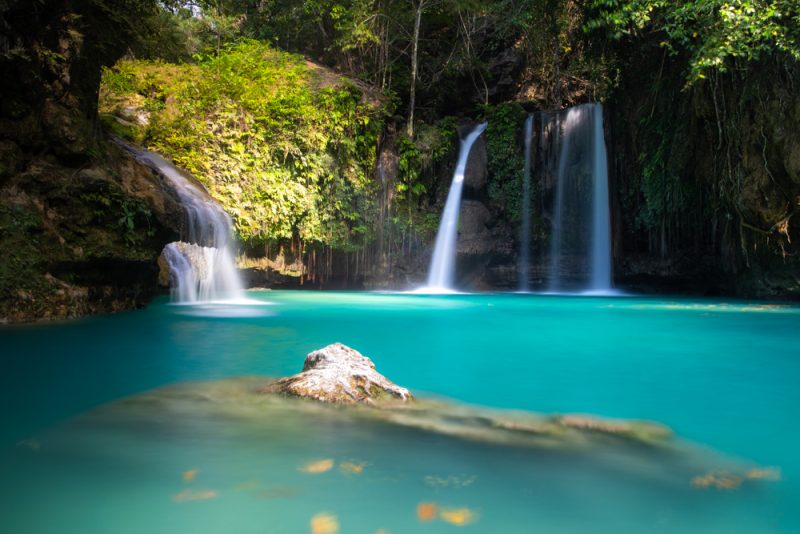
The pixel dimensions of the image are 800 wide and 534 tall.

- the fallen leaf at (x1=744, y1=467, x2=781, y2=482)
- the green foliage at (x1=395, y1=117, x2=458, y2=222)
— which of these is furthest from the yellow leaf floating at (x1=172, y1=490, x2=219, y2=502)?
the green foliage at (x1=395, y1=117, x2=458, y2=222)

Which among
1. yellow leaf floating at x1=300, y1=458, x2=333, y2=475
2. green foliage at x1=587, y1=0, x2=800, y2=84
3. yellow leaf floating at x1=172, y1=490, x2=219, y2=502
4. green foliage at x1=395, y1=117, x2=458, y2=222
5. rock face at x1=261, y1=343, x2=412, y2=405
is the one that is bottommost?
yellow leaf floating at x1=172, y1=490, x2=219, y2=502

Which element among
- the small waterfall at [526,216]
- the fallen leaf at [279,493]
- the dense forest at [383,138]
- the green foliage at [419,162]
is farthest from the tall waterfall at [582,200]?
the fallen leaf at [279,493]

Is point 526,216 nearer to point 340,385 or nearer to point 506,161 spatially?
point 506,161

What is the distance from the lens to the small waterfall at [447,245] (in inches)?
639

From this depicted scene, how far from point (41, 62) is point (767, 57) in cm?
1252

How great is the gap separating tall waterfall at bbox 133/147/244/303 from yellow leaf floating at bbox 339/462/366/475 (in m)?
7.64

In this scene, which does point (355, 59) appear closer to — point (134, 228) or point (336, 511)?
point (134, 228)

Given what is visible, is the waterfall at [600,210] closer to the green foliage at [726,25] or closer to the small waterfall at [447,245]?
the small waterfall at [447,245]

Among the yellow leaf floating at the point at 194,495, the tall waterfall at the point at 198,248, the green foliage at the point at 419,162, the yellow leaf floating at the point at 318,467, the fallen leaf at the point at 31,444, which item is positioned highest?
the green foliage at the point at 419,162

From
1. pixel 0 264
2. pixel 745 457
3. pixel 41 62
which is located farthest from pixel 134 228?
pixel 745 457

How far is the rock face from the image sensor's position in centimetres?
335

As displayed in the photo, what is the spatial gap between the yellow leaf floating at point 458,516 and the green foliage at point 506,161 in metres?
15.0

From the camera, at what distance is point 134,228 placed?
8.20 meters

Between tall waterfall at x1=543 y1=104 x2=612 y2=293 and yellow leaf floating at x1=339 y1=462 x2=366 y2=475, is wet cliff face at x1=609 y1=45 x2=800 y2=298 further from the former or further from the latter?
yellow leaf floating at x1=339 y1=462 x2=366 y2=475
